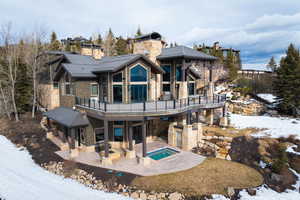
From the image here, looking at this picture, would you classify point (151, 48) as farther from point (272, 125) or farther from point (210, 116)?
point (272, 125)

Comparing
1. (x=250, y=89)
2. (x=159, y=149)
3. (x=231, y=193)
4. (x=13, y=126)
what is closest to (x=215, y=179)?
(x=231, y=193)

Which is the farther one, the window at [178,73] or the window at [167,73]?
the window at [167,73]

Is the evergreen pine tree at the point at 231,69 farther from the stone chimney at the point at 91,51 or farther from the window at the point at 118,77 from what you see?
the window at the point at 118,77

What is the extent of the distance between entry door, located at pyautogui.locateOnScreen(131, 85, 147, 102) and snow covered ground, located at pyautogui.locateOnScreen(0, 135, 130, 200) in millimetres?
8137

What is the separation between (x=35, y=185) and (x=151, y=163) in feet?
24.6

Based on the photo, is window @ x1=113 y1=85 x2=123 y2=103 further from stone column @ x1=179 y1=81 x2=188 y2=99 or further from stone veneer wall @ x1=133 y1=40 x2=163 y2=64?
stone column @ x1=179 y1=81 x2=188 y2=99

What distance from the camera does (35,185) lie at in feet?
33.7

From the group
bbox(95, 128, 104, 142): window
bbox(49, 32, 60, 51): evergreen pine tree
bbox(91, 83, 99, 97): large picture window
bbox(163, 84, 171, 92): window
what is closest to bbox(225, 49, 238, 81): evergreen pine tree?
bbox(163, 84, 171, 92): window

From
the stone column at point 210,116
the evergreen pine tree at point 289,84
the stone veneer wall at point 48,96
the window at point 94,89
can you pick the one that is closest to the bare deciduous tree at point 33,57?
the stone veneer wall at point 48,96

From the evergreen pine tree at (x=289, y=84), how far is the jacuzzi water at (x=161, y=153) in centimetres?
2061

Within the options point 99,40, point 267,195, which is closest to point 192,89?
point 267,195

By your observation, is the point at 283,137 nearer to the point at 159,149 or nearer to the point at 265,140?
the point at 265,140

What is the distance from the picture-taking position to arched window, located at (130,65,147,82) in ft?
50.6

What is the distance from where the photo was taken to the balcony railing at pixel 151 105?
514 inches
